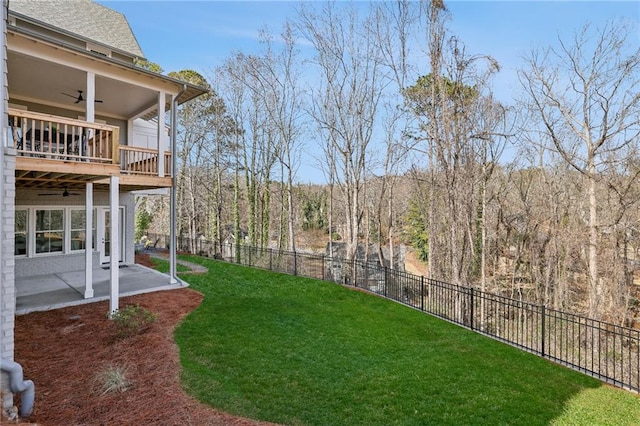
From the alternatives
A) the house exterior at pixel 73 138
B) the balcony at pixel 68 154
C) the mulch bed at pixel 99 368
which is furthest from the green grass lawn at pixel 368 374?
the balcony at pixel 68 154

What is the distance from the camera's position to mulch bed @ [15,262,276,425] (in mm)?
3709

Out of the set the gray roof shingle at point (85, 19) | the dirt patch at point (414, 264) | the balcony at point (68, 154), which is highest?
A: the gray roof shingle at point (85, 19)

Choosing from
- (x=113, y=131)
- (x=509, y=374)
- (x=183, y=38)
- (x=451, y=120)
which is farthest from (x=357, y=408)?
(x=183, y=38)

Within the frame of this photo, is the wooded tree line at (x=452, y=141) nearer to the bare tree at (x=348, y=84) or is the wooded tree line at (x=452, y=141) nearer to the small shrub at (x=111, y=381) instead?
the bare tree at (x=348, y=84)

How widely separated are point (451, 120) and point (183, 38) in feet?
30.5

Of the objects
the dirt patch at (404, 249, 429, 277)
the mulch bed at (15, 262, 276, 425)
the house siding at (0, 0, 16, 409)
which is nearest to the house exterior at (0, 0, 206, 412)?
the house siding at (0, 0, 16, 409)

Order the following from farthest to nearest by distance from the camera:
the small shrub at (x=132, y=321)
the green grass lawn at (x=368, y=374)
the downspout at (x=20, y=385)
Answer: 1. the small shrub at (x=132, y=321)
2. the green grass lawn at (x=368, y=374)
3. the downspout at (x=20, y=385)

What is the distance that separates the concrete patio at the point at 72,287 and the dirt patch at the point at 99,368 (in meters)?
0.38

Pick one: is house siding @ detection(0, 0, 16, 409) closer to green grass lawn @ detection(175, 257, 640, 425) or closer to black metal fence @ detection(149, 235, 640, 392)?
green grass lawn @ detection(175, 257, 640, 425)

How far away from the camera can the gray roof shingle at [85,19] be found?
10530 millimetres

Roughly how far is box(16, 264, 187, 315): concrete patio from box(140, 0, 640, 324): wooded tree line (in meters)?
6.83

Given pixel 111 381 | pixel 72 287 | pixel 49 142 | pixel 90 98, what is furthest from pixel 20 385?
pixel 72 287

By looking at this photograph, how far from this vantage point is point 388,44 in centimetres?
1344

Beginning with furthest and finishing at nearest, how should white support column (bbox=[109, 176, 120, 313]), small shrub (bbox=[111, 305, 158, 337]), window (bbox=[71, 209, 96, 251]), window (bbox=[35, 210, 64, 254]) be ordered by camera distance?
window (bbox=[71, 209, 96, 251]) → window (bbox=[35, 210, 64, 254]) → white support column (bbox=[109, 176, 120, 313]) → small shrub (bbox=[111, 305, 158, 337])
